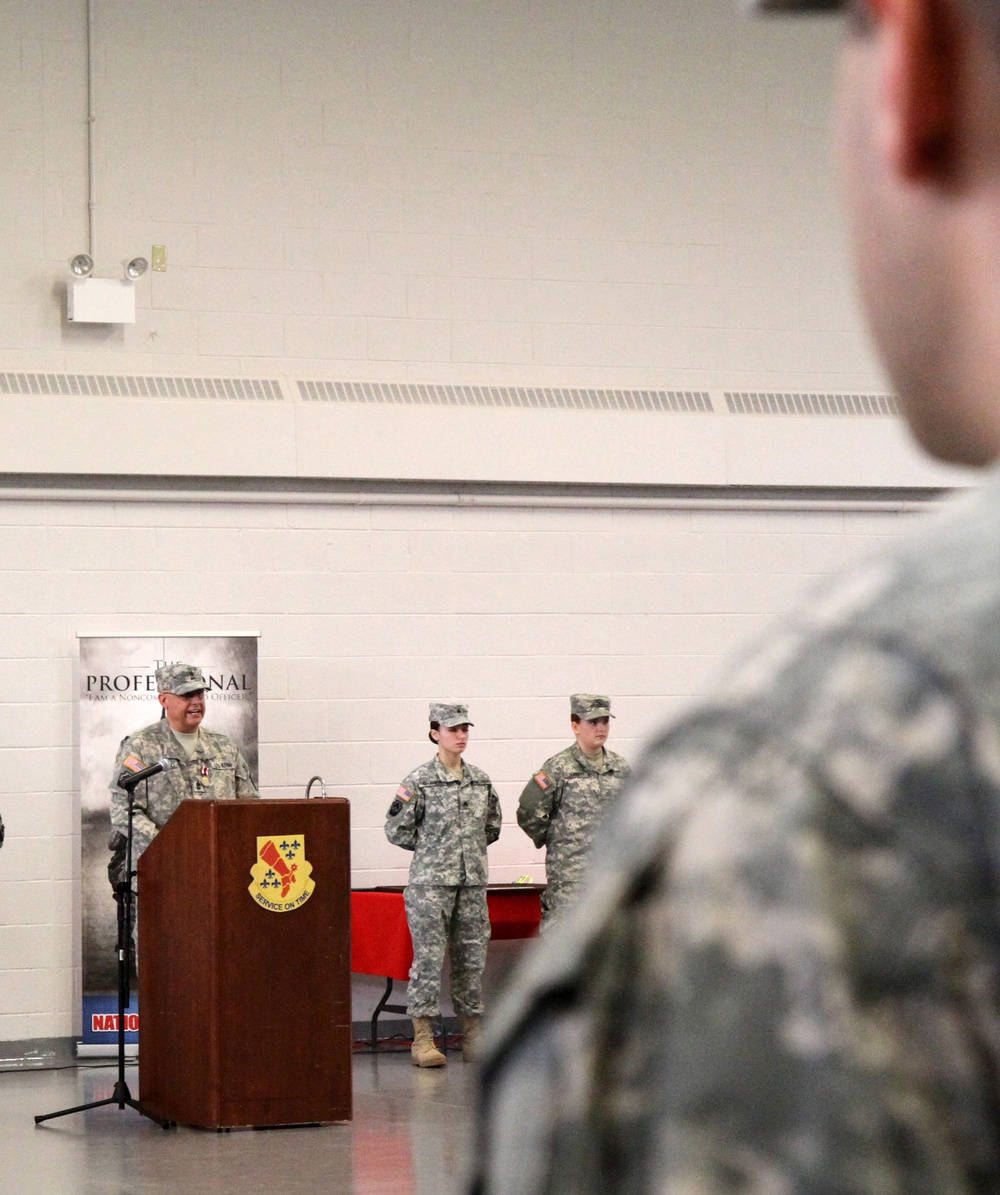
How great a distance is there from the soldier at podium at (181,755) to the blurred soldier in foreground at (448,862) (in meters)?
0.96

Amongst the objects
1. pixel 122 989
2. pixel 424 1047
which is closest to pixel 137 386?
pixel 122 989

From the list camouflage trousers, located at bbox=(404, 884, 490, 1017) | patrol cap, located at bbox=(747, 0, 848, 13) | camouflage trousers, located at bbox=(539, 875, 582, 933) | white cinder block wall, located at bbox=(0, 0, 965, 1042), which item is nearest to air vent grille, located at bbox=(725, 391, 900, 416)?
white cinder block wall, located at bbox=(0, 0, 965, 1042)

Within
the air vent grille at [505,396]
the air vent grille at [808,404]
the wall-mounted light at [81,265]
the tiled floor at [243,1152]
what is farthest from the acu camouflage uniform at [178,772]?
the air vent grille at [808,404]

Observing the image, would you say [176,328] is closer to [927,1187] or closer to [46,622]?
[46,622]

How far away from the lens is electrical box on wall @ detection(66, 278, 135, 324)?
862cm

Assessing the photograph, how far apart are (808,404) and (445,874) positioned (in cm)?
365

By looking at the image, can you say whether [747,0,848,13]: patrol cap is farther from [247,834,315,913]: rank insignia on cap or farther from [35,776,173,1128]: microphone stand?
[35,776,173,1128]: microphone stand

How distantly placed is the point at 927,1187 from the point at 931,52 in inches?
11.0

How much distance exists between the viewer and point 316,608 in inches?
355

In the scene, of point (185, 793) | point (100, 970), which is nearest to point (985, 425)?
point (185, 793)

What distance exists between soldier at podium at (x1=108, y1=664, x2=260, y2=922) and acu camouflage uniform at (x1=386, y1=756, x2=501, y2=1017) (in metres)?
→ 0.93

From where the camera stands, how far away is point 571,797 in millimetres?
8781

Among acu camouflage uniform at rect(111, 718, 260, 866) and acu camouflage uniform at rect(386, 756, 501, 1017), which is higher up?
acu camouflage uniform at rect(111, 718, 260, 866)

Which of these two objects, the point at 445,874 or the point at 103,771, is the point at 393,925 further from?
the point at 103,771
